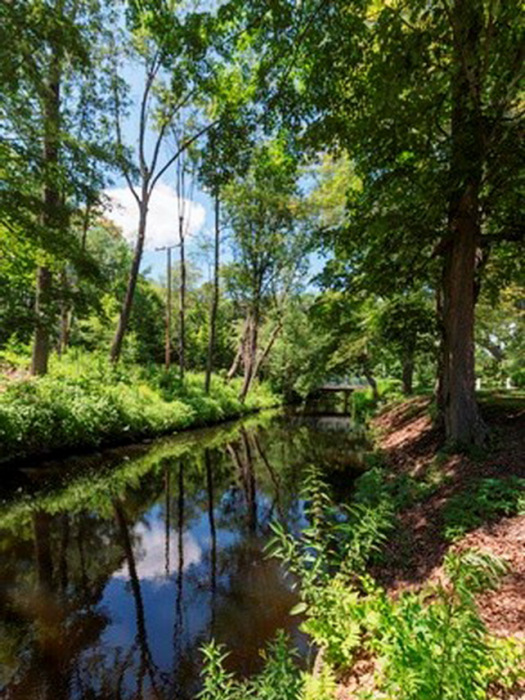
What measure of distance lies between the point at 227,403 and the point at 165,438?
6.53 m

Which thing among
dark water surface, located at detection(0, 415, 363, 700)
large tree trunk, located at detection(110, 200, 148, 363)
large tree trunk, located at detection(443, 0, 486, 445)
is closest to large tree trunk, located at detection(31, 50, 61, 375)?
dark water surface, located at detection(0, 415, 363, 700)

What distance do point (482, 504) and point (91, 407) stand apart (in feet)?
30.5

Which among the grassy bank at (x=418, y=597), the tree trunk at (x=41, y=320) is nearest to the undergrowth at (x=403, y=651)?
the grassy bank at (x=418, y=597)

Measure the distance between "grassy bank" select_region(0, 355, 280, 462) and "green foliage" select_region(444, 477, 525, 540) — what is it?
8142mm

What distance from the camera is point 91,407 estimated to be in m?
10.5

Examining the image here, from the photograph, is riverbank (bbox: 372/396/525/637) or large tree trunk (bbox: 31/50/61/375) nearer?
riverbank (bbox: 372/396/525/637)

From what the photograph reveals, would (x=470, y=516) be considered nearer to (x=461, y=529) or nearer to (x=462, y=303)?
(x=461, y=529)

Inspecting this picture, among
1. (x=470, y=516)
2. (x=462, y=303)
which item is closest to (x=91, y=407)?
(x=462, y=303)

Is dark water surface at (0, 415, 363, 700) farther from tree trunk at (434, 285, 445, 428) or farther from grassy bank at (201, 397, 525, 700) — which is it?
tree trunk at (434, 285, 445, 428)

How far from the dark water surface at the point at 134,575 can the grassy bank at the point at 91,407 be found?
0.70m

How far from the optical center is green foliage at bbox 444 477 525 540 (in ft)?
13.4

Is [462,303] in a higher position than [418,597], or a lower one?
higher

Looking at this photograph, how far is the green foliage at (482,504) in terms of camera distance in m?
4.07

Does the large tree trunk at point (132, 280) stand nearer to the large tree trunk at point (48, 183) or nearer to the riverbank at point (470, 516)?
the large tree trunk at point (48, 183)
